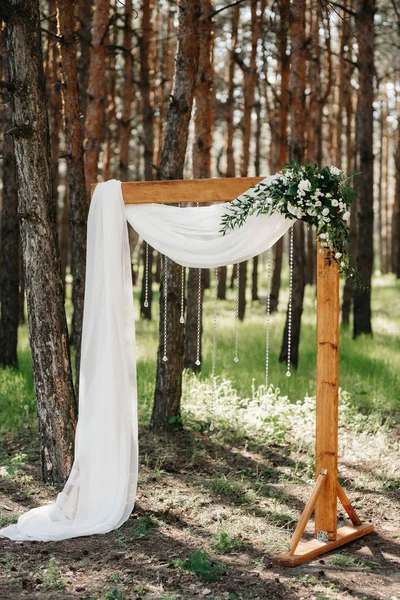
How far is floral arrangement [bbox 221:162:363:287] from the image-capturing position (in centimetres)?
572

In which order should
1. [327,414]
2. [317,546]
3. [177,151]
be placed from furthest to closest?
1. [177,151]
2. [327,414]
3. [317,546]

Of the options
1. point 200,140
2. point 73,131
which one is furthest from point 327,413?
point 200,140

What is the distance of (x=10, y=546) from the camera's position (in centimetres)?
581

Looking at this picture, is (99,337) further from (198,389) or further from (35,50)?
(198,389)

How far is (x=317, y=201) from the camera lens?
5703 mm

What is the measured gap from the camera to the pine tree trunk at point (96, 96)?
1035cm

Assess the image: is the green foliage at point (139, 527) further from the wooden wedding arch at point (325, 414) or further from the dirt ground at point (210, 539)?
the wooden wedding arch at point (325, 414)

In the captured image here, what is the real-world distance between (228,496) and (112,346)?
6.01 ft

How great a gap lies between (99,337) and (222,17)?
12582mm

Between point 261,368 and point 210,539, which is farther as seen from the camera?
point 261,368

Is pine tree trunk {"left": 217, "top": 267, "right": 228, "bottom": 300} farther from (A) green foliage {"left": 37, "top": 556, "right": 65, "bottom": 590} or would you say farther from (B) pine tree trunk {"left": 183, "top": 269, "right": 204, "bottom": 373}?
(A) green foliage {"left": 37, "top": 556, "right": 65, "bottom": 590}

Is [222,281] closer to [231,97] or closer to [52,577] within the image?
[231,97]

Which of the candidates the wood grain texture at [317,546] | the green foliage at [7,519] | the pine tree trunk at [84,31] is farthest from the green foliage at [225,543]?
the pine tree trunk at [84,31]

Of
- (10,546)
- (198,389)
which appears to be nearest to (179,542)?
(10,546)
